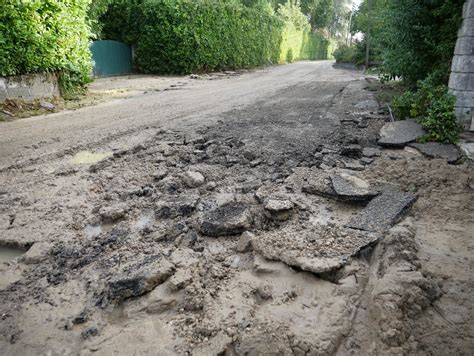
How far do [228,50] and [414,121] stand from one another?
15.1 metres

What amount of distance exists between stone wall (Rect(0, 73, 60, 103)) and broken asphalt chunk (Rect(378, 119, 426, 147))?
7339 millimetres

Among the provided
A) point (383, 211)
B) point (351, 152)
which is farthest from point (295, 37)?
point (383, 211)

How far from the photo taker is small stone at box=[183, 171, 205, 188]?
11.9 ft

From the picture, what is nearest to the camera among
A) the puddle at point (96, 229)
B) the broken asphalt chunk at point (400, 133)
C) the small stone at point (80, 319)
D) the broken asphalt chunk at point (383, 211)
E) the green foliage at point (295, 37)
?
the small stone at point (80, 319)

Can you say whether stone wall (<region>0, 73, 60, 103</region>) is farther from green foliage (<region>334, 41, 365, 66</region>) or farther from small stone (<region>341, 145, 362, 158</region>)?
green foliage (<region>334, 41, 365, 66</region>)

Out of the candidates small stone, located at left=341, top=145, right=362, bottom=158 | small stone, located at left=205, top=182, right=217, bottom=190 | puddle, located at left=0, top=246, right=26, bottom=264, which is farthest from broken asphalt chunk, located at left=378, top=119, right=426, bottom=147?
puddle, located at left=0, top=246, right=26, bottom=264

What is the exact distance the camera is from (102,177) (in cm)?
382

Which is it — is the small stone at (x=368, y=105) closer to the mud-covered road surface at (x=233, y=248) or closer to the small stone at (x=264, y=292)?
→ the mud-covered road surface at (x=233, y=248)

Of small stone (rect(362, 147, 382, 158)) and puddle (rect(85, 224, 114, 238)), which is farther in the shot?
small stone (rect(362, 147, 382, 158))

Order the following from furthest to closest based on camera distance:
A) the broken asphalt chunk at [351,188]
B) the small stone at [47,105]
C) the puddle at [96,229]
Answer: the small stone at [47,105] → the broken asphalt chunk at [351,188] → the puddle at [96,229]

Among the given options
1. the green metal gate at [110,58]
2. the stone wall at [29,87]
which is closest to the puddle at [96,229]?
the stone wall at [29,87]

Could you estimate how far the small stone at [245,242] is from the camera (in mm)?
2586

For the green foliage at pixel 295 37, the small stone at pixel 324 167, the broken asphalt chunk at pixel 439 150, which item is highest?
the green foliage at pixel 295 37

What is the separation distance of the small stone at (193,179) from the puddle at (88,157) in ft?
4.51
